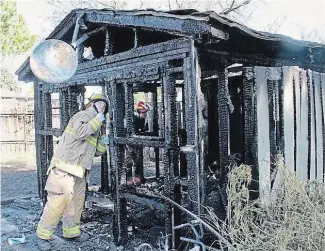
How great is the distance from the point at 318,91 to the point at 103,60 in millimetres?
3489

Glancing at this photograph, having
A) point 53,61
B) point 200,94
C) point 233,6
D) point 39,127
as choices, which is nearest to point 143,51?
point 200,94

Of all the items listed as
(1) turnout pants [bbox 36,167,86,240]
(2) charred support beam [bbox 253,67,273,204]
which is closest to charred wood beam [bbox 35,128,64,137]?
(1) turnout pants [bbox 36,167,86,240]

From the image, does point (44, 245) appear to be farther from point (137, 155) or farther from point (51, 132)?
point (137, 155)

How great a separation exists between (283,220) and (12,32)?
25336mm

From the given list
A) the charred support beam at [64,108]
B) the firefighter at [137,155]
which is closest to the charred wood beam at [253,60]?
the firefighter at [137,155]

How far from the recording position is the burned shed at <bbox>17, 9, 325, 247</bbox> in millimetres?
4609

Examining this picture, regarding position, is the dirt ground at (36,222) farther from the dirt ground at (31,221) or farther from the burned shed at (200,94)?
the burned shed at (200,94)

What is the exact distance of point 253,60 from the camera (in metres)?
5.66

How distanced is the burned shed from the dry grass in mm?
553

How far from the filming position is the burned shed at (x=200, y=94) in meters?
4.61

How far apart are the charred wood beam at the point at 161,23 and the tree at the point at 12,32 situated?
2067 centimetres

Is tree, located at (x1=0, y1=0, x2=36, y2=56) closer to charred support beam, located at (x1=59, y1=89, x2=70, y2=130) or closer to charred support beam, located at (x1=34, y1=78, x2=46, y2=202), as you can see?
charred support beam, located at (x1=34, y1=78, x2=46, y2=202)

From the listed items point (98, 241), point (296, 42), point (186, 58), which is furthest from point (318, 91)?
point (98, 241)

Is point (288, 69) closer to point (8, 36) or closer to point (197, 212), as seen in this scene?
point (197, 212)
